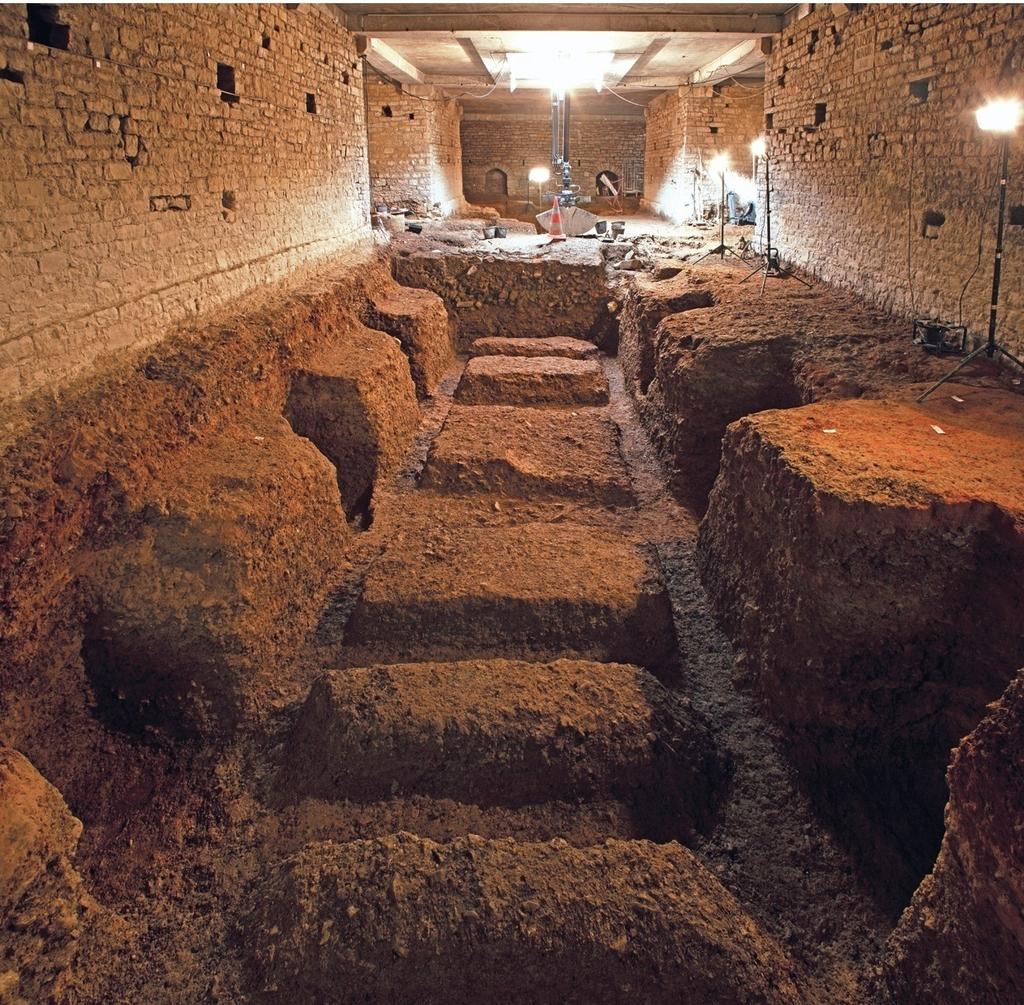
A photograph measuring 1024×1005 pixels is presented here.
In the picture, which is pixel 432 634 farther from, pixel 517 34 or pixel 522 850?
pixel 517 34

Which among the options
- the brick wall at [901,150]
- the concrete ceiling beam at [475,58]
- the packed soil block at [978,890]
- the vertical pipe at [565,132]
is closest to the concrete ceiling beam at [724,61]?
the brick wall at [901,150]

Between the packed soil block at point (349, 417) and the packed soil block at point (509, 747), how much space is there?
2797 millimetres

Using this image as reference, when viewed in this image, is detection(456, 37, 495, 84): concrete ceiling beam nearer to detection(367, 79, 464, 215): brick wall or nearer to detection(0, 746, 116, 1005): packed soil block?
detection(367, 79, 464, 215): brick wall

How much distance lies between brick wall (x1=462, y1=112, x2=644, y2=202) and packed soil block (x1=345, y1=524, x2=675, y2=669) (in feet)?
58.9

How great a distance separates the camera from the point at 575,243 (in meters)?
11.6

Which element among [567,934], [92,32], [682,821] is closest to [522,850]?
[567,934]

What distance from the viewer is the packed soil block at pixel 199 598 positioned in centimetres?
375

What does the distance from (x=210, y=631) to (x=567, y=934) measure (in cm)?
229

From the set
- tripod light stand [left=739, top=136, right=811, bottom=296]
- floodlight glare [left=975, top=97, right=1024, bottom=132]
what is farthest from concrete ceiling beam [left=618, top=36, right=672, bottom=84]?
floodlight glare [left=975, top=97, right=1024, bottom=132]

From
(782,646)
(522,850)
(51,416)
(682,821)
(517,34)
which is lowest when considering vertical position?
(682,821)

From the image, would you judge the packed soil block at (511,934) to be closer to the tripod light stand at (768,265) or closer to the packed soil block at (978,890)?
the packed soil block at (978,890)

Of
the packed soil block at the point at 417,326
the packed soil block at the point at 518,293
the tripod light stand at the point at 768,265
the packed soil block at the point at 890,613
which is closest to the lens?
the packed soil block at the point at 890,613

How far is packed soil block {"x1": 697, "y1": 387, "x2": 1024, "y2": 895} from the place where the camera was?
3414mm

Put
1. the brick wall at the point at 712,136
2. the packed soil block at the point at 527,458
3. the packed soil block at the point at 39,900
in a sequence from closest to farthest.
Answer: the packed soil block at the point at 39,900
the packed soil block at the point at 527,458
the brick wall at the point at 712,136
